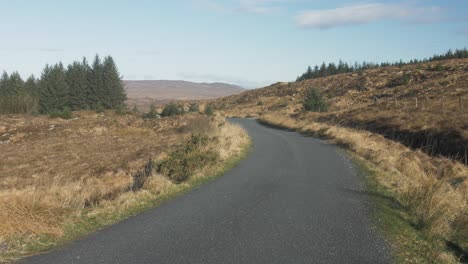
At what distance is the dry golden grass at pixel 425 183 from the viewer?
8.10m

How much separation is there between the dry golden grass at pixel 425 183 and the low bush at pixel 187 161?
5615mm

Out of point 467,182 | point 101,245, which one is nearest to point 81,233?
point 101,245

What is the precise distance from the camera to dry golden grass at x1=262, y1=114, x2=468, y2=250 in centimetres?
810

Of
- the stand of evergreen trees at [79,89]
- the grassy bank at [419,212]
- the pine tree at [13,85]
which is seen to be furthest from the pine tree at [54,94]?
the grassy bank at [419,212]

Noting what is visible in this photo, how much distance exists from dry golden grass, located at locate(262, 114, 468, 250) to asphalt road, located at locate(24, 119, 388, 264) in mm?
1036

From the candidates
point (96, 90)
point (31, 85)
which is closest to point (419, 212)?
Result: point (96, 90)

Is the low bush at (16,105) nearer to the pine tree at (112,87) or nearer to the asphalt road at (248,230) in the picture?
the pine tree at (112,87)

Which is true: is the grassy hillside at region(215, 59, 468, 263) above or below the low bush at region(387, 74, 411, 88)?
below

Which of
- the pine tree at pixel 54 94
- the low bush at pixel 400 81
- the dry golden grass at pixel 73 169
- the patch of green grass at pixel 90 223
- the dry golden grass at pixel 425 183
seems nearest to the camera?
the patch of green grass at pixel 90 223

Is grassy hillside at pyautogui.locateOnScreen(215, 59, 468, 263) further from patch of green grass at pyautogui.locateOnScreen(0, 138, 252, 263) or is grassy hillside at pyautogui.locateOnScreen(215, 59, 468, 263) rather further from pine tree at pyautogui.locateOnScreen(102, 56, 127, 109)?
pine tree at pyautogui.locateOnScreen(102, 56, 127, 109)

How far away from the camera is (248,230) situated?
7.42 meters

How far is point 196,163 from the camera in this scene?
46.7 ft

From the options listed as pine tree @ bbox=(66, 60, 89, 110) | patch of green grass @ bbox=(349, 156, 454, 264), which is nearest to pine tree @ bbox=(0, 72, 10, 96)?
pine tree @ bbox=(66, 60, 89, 110)

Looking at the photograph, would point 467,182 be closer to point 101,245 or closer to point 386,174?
point 386,174
